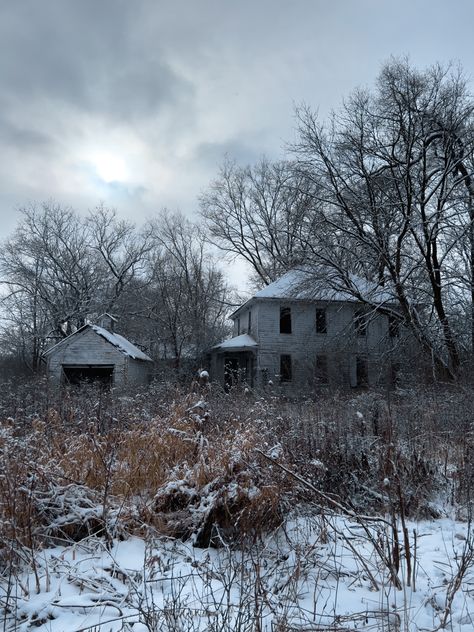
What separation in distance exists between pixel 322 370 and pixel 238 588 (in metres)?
20.5

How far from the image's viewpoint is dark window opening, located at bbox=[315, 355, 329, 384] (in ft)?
72.4

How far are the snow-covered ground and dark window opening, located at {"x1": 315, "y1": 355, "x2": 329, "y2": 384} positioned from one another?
58.4 feet

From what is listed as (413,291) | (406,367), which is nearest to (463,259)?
(413,291)

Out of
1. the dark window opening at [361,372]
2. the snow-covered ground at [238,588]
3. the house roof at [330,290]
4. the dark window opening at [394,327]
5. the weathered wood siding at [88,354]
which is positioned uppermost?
the house roof at [330,290]

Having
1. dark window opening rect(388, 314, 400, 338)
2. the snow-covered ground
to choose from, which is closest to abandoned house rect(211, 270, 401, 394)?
dark window opening rect(388, 314, 400, 338)

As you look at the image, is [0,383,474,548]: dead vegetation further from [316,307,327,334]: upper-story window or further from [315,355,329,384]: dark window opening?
[316,307,327,334]: upper-story window

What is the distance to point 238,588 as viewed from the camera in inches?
126

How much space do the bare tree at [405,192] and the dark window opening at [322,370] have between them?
4522 mm

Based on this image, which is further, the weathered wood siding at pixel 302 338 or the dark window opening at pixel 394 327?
the weathered wood siding at pixel 302 338

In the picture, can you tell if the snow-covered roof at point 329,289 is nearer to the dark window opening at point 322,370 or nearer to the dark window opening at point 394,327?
the dark window opening at point 394,327

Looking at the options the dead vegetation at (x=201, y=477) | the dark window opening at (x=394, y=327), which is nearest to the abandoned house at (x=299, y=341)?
the dark window opening at (x=394, y=327)

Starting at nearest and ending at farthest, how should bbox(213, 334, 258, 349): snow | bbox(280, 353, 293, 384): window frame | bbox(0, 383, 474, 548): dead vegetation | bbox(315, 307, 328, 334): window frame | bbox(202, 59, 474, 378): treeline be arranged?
bbox(0, 383, 474, 548): dead vegetation → bbox(202, 59, 474, 378): treeline → bbox(213, 334, 258, 349): snow → bbox(280, 353, 293, 384): window frame → bbox(315, 307, 328, 334): window frame

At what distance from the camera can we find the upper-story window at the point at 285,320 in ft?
86.5

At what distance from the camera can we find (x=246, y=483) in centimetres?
418
